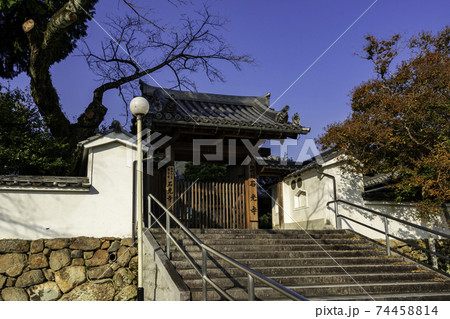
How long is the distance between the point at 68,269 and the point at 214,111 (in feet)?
21.0

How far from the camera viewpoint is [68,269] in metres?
7.77

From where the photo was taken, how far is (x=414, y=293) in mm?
6461

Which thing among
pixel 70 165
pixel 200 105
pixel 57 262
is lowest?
pixel 57 262

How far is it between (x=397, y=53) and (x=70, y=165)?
10481 millimetres

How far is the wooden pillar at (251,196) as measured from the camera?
10.6m

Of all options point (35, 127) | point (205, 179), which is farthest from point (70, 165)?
point (205, 179)

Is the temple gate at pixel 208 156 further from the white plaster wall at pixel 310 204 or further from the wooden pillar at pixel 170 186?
the white plaster wall at pixel 310 204

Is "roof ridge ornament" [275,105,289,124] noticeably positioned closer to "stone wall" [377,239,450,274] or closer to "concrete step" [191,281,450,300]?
"stone wall" [377,239,450,274]

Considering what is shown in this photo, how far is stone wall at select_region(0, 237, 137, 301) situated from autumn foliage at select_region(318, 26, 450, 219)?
6.37 m

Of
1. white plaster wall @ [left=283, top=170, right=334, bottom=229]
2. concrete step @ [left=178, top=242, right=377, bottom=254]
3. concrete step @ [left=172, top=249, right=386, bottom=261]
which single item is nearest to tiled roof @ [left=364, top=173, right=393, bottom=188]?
white plaster wall @ [left=283, top=170, right=334, bottom=229]

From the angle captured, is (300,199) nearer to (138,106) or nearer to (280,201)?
(280,201)

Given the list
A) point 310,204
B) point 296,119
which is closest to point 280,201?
point 310,204

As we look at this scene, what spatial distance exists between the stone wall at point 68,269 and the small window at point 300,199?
6.06 m
